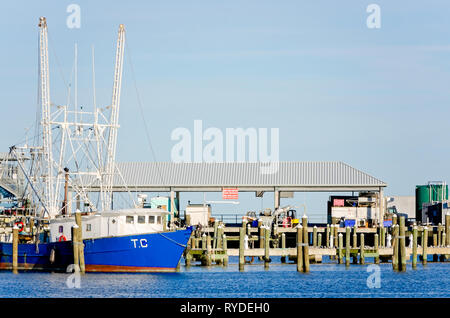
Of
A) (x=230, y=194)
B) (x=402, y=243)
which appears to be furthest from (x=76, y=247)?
(x=230, y=194)

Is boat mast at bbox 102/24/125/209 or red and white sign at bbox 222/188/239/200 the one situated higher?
boat mast at bbox 102/24/125/209

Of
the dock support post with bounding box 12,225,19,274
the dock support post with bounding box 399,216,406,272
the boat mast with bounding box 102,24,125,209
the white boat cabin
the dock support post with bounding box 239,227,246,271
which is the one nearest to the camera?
the dock support post with bounding box 399,216,406,272

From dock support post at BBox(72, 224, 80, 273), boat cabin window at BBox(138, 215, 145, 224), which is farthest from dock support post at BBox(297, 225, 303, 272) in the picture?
dock support post at BBox(72, 224, 80, 273)

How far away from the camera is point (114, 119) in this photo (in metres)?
81.2

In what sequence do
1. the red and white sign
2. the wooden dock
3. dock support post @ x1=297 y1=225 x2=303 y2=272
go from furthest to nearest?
the red and white sign
the wooden dock
dock support post @ x1=297 y1=225 x2=303 y2=272

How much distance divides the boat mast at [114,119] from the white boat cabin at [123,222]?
1285 cm

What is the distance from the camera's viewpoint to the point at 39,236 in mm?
77062

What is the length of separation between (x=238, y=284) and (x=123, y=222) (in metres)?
13.1

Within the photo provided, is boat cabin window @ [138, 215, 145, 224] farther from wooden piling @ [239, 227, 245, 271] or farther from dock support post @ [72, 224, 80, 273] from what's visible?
wooden piling @ [239, 227, 245, 271]

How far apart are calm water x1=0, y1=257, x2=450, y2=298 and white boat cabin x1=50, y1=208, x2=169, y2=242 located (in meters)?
3.69

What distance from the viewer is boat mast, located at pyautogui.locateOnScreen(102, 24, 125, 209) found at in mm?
79625

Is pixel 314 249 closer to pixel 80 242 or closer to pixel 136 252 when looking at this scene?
pixel 136 252

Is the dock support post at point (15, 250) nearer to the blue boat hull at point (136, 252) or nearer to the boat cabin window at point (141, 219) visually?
the blue boat hull at point (136, 252)

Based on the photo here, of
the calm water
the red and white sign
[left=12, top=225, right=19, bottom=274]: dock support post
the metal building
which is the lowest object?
the calm water
